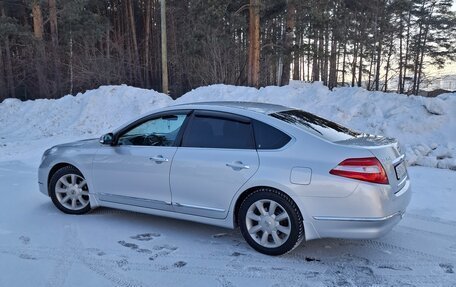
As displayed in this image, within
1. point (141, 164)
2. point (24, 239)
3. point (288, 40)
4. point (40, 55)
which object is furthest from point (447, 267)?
point (40, 55)

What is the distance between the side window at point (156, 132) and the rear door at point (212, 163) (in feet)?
0.67

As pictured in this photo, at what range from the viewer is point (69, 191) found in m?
5.67

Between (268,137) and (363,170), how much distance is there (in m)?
0.97

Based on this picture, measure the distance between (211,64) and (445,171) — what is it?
55.6ft

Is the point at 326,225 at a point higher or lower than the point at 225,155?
lower

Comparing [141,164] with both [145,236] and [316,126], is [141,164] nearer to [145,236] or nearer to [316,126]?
[145,236]

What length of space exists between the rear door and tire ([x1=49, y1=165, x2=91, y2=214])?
4.89 feet

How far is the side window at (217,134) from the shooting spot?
4488 mm

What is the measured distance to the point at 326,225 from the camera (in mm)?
4031

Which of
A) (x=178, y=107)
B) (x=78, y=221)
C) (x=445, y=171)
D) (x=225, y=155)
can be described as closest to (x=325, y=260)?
(x=225, y=155)

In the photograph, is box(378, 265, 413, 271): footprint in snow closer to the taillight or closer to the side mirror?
the taillight

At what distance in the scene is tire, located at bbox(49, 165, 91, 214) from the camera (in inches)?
221

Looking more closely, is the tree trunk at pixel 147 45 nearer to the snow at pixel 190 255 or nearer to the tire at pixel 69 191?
the tire at pixel 69 191

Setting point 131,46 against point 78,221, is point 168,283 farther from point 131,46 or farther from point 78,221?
point 131,46
